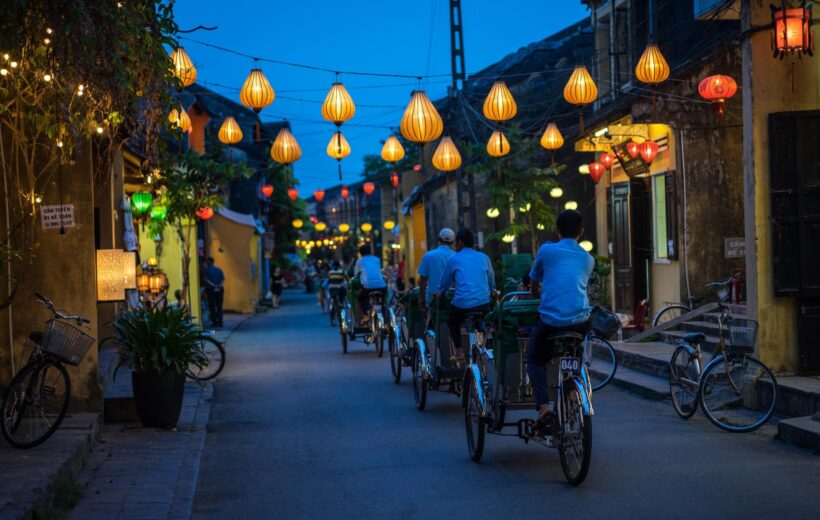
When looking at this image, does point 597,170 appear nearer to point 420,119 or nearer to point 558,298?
point 420,119

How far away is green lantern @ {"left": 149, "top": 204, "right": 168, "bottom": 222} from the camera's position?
19.5 m

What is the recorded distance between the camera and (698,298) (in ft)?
57.6

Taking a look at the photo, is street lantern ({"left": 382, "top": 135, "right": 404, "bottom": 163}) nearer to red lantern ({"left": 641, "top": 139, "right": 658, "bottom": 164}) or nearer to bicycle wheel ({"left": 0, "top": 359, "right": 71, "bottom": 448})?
red lantern ({"left": 641, "top": 139, "right": 658, "bottom": 164})

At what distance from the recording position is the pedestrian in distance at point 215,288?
27.6m

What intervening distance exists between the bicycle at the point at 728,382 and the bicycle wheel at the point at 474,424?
2.69 m

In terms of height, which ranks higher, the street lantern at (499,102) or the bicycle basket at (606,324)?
the street lantern at (499,102)

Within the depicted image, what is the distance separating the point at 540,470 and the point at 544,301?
53.8 inches

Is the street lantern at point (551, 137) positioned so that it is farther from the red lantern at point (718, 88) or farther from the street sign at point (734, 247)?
the red lantern at point (718, 88)

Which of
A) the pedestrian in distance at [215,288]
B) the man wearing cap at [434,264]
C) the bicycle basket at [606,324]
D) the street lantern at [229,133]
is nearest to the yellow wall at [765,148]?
the bicycle basket at [606,324]

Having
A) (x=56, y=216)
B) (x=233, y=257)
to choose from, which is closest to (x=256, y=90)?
(x=56, y=216)

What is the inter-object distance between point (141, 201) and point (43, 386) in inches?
404

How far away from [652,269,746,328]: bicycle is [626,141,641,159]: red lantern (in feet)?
9.73

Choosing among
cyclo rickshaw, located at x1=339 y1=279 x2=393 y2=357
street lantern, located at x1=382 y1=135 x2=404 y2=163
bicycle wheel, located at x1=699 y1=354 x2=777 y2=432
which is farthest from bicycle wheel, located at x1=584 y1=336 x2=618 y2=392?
street lantern, located at x1=382 y1=135 x2=404 y2=163

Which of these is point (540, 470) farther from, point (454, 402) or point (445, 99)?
point (445, 99)
